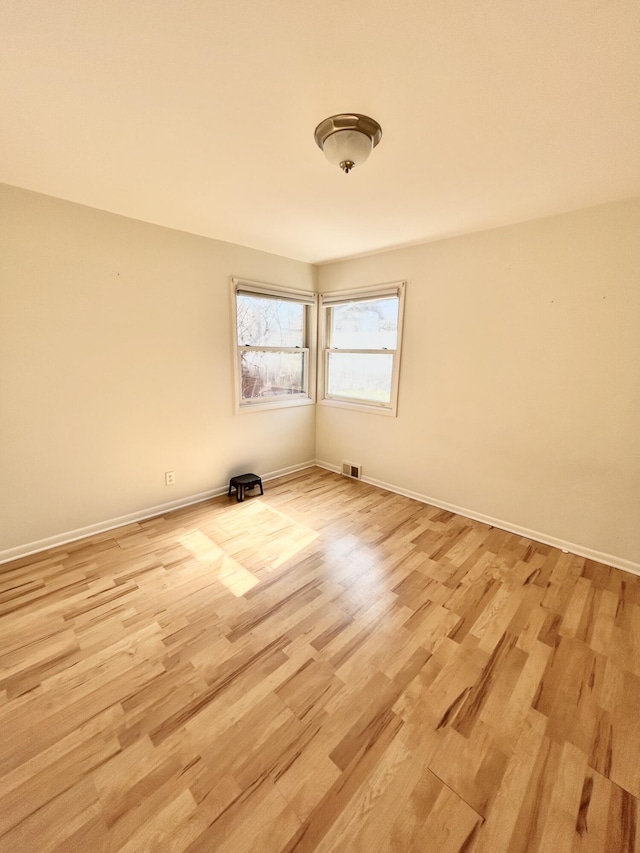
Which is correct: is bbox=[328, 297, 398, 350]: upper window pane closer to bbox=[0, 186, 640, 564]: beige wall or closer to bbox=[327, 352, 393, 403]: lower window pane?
bbox=[327, 352, 393, 403]: lower window pane

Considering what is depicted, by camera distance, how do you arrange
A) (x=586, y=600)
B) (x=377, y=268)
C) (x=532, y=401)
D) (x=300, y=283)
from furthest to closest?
(x=300, y=283) < (x=377, y=268) < (x=532, y=401) < (x=586, y=600)

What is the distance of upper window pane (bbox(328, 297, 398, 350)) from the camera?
327 centimetres

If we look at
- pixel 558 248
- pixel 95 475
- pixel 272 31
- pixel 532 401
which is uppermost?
pixel 272 31

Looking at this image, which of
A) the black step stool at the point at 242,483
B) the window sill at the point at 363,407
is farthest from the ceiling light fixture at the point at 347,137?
the black step stool at the point at 242,483

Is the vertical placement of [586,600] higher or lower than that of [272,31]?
lower

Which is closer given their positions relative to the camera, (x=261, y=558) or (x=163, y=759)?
(x=163, y=759)

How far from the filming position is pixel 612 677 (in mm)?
1482

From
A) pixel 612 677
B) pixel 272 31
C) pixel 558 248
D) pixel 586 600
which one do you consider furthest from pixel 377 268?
pixel 612 677

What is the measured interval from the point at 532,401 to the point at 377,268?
6.18 ft

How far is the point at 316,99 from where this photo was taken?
1.26 m

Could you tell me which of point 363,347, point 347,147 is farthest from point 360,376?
point 347,147

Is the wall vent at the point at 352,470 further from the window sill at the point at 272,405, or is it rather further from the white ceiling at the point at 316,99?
the white ceiling at the point at 316,99

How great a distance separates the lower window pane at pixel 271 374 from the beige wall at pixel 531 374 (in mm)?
1219

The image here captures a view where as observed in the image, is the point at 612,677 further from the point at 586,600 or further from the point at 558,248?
the point at 558,248
